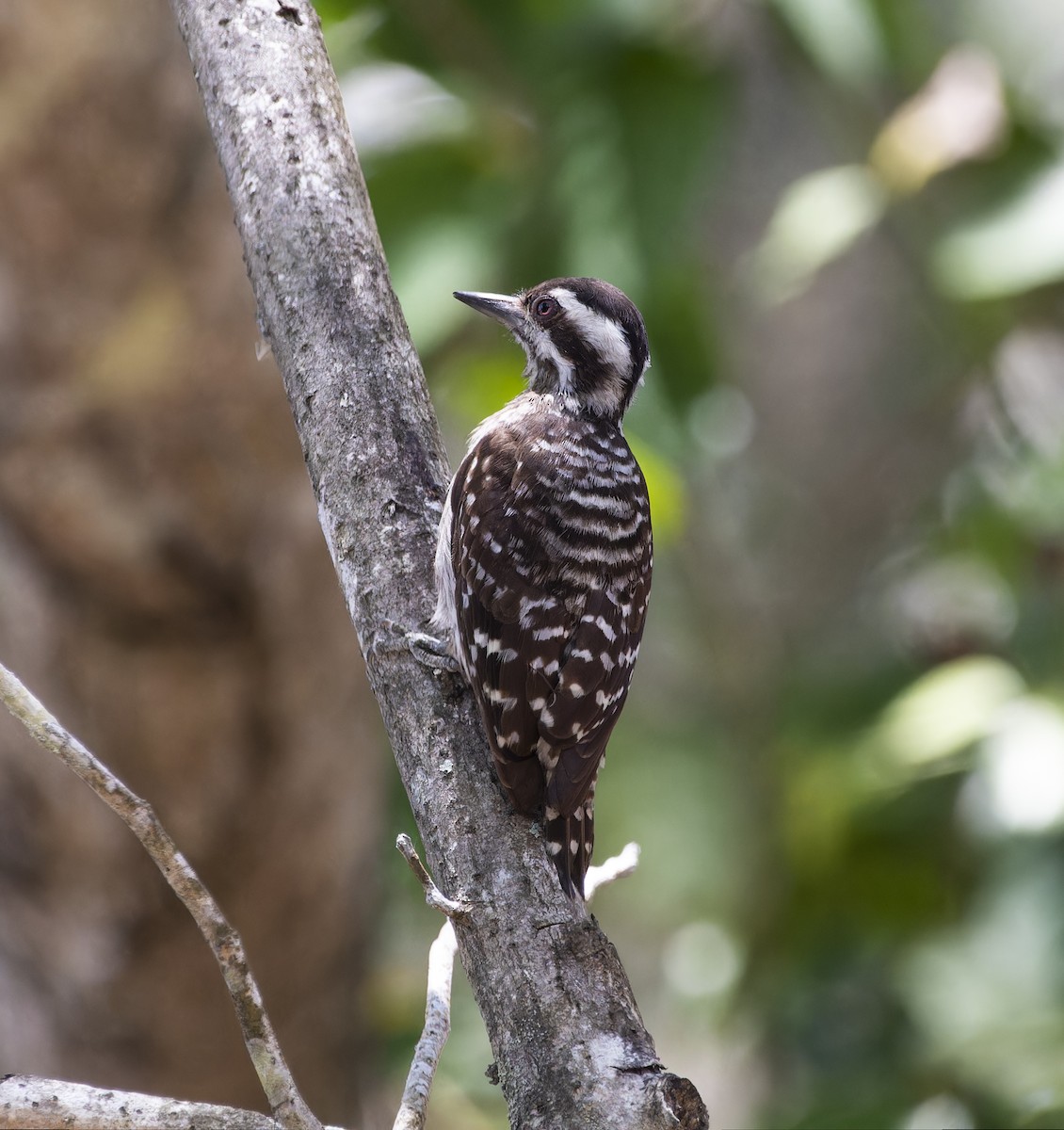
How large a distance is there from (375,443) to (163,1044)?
8.57ft

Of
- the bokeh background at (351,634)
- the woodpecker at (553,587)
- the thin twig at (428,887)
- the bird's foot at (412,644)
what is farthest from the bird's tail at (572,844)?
the bokeh background at (351,634)

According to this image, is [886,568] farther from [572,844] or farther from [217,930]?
[217,930]

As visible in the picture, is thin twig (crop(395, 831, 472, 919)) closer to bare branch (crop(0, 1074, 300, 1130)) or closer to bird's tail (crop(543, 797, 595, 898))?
bird's tail (crop(543, 797, 595, 898))

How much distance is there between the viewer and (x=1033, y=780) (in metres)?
4.11

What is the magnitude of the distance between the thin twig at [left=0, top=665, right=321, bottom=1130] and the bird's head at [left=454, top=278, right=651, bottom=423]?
1.96 metres

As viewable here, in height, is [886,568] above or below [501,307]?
above

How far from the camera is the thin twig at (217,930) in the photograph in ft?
5.27

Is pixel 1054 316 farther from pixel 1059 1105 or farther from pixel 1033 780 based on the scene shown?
pixel 1059 1105

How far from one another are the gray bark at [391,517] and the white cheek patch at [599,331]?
2.71ft

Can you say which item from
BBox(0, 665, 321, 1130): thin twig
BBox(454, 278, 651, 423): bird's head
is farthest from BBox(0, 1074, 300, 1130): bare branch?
BBox(454, 278, 651, 423): bird's head

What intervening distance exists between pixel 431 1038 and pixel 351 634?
9.00 feet

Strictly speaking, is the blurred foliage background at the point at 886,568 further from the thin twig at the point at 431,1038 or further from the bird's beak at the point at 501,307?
the thin twig at the point at 431,1038

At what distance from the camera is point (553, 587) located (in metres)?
2.87

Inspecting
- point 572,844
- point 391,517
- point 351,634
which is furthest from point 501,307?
point 572,844
